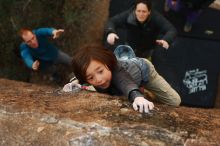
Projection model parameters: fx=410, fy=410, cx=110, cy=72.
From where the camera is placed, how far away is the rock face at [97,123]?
7.45 ft

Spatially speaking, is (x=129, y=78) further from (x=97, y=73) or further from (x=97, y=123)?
(x=97, y=123)

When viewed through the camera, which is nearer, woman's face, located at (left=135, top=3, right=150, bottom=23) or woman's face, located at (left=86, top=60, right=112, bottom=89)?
woman's face, located at (left=86, top=60, right=112, bottom=89)

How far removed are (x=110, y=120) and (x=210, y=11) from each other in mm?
3569

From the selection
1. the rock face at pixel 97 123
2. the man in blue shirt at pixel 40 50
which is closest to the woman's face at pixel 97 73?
the rock face at pixel 97 123

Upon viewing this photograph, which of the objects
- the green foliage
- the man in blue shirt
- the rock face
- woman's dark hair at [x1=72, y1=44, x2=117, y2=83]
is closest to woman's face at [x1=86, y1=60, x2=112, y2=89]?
woman's dark hair at [x1=72, y1=44, x2=117, y2=83]

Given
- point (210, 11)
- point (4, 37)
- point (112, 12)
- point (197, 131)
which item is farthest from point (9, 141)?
point (210, 11)

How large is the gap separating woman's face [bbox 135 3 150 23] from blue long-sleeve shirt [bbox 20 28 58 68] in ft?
3.05

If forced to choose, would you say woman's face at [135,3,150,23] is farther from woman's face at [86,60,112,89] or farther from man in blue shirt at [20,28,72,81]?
woman's face at [86,60,112,89]

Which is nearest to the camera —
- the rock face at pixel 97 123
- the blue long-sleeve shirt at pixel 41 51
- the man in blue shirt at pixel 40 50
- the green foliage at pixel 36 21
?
the rock face at pixel 97 123

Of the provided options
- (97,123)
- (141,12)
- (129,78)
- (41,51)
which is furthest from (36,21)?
(97,123)

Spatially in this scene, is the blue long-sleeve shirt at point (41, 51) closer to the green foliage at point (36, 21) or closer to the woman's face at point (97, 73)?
the green foliage at point (36, 21)

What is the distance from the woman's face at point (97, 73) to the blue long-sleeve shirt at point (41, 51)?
1.72 meters

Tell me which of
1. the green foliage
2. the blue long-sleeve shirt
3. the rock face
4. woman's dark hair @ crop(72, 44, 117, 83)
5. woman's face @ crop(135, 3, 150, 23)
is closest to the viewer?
the rock face

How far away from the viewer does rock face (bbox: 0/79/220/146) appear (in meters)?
2.27
